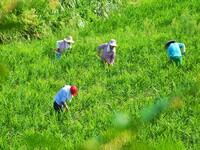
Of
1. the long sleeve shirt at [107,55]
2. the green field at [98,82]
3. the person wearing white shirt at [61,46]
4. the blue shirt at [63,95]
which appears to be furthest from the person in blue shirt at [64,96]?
A: the person wearing white shirt at [61,46]

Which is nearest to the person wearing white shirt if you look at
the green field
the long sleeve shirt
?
the green field

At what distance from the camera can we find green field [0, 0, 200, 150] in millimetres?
5047

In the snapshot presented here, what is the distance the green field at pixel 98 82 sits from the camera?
505 centimetres

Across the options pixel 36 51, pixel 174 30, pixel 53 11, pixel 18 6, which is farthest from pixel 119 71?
pixel 18 6

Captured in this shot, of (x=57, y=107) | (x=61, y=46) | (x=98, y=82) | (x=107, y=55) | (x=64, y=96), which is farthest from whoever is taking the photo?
(x=61, y=46)

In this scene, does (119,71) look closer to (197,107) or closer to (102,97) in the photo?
(102,97)

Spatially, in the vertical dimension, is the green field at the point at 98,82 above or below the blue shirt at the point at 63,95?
below

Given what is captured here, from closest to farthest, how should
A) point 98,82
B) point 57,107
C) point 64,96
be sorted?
point 64,96 → point 57,107 → point 98,82

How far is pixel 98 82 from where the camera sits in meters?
7.42

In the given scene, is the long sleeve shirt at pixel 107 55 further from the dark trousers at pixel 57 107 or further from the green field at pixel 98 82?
the dark trousers at pixel 57 107

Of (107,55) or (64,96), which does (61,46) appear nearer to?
(107,55)

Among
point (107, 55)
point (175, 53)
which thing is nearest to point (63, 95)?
point (107, 55)

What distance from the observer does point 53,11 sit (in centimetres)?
1184

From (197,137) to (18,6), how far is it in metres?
4.01
